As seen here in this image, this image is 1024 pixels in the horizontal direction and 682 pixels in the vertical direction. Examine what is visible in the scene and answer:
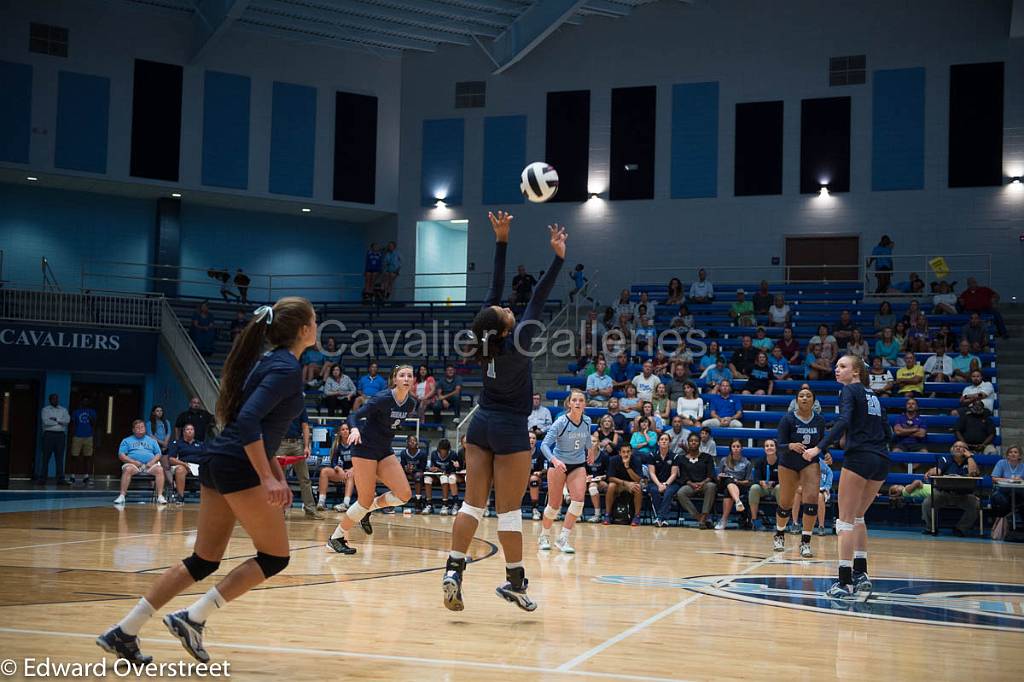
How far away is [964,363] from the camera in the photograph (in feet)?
63.3

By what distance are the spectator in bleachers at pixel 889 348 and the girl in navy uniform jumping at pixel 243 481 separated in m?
17.1

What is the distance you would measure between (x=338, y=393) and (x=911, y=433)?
10.7m

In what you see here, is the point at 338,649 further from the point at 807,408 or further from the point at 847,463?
the point at 807,408

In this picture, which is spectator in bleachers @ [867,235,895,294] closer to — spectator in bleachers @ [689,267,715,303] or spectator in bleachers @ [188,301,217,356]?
spectator in bleachers @ [689,267,715,303]

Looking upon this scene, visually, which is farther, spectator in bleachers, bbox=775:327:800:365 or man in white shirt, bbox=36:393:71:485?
man in white shirt, bbox=36:393:71:485

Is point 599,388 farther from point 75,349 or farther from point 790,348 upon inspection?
point 75,349

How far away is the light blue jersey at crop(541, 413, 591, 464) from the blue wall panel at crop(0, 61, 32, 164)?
20221 mm

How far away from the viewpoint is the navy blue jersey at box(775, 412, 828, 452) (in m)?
11.1

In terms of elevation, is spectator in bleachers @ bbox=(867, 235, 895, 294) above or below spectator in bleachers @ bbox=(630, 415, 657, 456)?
above

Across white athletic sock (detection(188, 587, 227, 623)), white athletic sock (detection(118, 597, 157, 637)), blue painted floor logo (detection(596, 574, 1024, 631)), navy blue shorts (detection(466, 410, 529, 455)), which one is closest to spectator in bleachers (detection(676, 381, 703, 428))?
blue painted floor logo (detection(596, 574, 1024, 631))

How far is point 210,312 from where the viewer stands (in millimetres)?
25516

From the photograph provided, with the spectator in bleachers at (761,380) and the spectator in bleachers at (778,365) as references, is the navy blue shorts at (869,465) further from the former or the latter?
the spectator in bleachers at (778,365)

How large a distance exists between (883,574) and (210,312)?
63.1ft

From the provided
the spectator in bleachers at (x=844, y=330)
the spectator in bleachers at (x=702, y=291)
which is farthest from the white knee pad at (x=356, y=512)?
the spectator in bleachers at (x=702, y=291)
